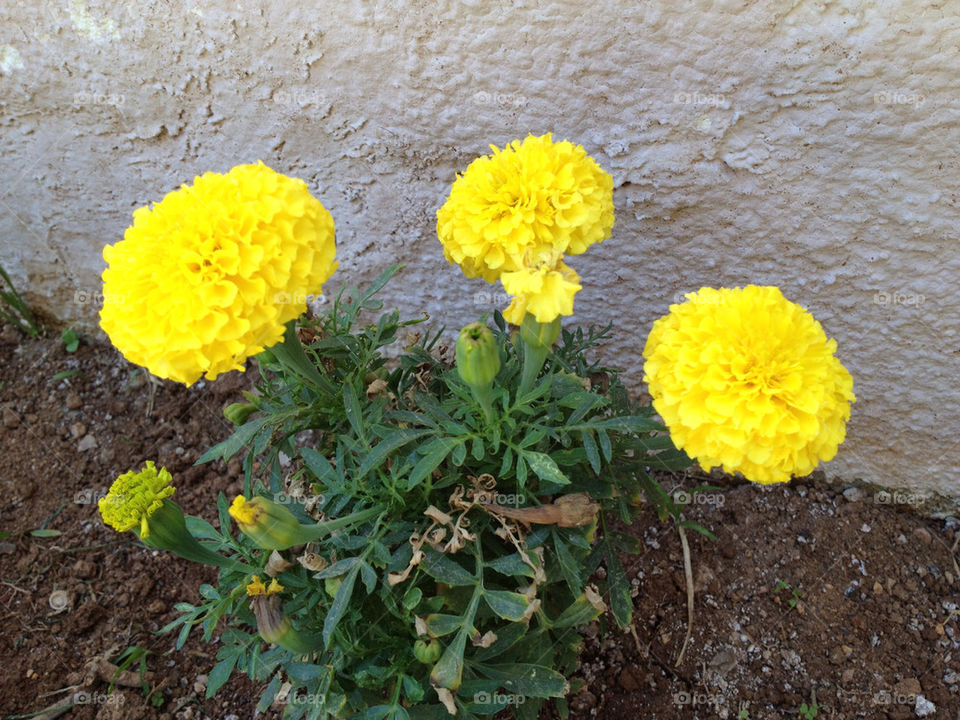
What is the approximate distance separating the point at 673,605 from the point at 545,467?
0.80m

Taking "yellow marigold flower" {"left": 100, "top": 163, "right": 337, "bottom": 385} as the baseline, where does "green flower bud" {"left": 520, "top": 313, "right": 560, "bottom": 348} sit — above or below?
below

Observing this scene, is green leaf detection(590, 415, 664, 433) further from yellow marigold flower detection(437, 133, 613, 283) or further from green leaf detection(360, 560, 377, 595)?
green leaf detection(360, 560, 377, 595)

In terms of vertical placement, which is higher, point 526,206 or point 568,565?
point 526,206

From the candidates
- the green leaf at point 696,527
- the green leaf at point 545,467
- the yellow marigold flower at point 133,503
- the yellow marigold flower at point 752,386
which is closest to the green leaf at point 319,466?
the yellow marigold flower at point 133,503

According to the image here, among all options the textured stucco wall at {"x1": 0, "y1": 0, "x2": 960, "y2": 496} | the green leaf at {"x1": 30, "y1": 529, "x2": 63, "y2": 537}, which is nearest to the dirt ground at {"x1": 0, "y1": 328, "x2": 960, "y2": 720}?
the green leaf at {"x1": 30, "y1": 529, "x2": 63, "y2": 537}

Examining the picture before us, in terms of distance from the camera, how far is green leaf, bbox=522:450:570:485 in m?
1.09

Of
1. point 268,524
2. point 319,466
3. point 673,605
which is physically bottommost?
point 673,605

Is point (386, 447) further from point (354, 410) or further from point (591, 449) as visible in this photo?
point (591, 449)

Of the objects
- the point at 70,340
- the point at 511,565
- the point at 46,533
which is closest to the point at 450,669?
the point at 511,565

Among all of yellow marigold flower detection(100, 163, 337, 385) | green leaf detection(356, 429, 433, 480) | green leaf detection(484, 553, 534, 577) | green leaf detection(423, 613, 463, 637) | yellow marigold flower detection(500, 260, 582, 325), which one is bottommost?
green leaf detection(423, 613, 463, 637)

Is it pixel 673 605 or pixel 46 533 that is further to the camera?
pixel 46 533

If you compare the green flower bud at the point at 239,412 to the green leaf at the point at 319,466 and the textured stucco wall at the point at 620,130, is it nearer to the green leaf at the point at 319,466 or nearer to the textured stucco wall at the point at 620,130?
the green leaf at the point at 319,466

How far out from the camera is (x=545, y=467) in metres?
1.12

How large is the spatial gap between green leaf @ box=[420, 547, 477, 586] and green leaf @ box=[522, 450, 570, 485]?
20 cm
